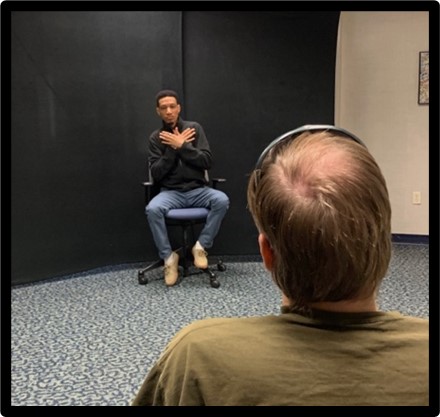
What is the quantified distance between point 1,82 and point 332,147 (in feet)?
1.51

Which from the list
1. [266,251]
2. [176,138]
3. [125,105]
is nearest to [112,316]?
[176,138]

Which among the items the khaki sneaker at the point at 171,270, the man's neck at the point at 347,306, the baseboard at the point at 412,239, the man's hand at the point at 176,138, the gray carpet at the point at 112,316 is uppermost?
the man's hand at the point at 176,138

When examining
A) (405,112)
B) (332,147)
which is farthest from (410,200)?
(332,147)

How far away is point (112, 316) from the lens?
2102 mm

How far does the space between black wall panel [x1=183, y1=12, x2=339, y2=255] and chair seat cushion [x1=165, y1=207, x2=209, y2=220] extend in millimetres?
596

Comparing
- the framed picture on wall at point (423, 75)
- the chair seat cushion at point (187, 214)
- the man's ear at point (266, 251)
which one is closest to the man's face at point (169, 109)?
the chair seat cushion at point (187, 214)

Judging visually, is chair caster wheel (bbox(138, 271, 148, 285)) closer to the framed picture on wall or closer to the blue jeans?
the blue jeans

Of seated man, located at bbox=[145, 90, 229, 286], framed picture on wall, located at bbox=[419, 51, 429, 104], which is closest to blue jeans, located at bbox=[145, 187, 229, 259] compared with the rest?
seated man, located at bbox=[145, 90, 229, 286]

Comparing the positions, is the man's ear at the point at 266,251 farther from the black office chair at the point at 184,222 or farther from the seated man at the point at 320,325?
the black office chair at the point at 184,222

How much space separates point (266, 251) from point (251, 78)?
9.13 ft

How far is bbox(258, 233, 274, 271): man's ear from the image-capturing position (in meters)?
0.50

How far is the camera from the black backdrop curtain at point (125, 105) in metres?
2.64

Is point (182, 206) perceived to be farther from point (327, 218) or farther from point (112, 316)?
point (327, 218)
